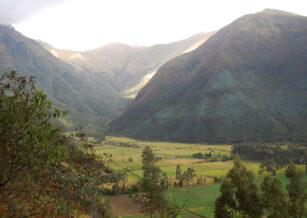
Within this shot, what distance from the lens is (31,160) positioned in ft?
54.2

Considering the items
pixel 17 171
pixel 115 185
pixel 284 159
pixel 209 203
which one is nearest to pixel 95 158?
pixel 17 171

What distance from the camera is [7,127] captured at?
16.7m

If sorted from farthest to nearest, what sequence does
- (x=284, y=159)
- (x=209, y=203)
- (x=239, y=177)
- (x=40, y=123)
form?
(x=284, y=159)
(x=209, y=203)
(x=239, y=177)
(x=40, y=123)

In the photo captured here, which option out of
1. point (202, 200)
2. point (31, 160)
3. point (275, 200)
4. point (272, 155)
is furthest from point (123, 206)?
point (272, 155)

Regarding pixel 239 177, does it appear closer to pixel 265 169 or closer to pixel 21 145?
pixel 21 145

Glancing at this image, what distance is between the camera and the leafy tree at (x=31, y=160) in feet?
54.3

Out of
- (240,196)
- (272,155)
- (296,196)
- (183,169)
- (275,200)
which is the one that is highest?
(275,200)

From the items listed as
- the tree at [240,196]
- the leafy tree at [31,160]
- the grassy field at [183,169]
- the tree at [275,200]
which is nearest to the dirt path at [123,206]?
the grassy field at [183,169]

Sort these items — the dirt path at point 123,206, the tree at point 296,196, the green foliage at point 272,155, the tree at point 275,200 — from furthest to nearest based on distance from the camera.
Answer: the green foliage at point 272,155, the dirt path at point 123,206, the tree at point 296,196, the tree at point 275,200

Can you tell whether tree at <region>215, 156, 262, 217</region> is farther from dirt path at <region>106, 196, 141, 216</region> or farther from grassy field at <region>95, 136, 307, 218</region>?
dirt path at <region>106, 196, 141, 216</region>

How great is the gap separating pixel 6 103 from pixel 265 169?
13400cm

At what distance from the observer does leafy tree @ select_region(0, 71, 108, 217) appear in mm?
16562

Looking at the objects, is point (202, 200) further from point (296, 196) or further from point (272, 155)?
point (272, 155)

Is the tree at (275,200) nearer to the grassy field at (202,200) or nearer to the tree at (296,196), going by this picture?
the tree at (296,196)
